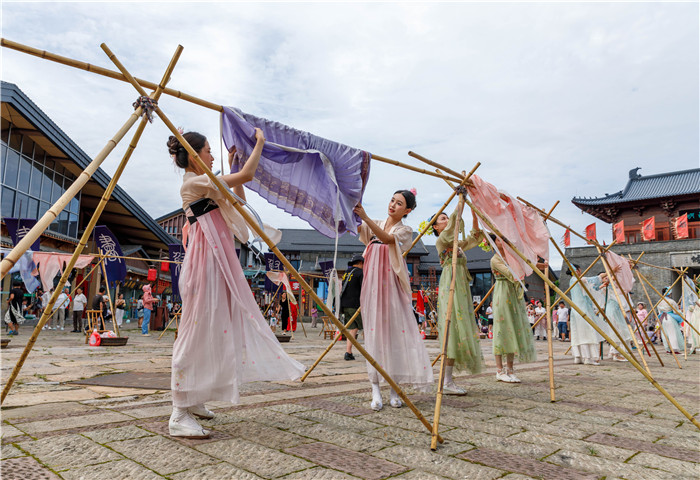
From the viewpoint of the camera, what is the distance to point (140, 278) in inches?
922

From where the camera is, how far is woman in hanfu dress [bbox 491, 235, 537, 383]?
4922mm

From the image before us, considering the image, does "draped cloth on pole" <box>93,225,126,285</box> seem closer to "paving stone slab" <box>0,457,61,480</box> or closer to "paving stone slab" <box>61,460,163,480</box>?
"paving stone slab" <box>0,457,61,480</box>

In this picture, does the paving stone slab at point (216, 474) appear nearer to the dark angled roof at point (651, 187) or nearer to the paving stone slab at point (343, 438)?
the paving stone slab at point (343, 438)

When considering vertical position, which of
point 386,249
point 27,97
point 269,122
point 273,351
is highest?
point 27,97

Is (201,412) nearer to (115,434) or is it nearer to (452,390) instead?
(115,434)

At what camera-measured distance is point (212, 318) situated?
2.57 metres

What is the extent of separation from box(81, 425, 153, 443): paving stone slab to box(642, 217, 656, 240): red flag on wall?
29.4 m

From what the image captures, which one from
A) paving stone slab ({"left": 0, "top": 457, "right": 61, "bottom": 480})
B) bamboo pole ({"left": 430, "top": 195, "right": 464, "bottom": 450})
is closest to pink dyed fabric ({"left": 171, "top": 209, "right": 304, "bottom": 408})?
paving stone slab ({"left": 0, "top": 457, "right": 61, "bottom": 480})

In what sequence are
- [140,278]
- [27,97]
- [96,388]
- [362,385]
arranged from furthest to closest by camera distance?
[140,278], [27,97], [362,385], [96,388]

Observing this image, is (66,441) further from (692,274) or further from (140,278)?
(692,274)

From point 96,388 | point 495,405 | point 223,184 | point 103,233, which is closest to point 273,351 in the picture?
point 223,184

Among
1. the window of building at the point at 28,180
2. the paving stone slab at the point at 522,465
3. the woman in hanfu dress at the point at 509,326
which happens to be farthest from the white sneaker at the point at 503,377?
the window of building at the point at 28,180

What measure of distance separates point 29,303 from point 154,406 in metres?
18.2

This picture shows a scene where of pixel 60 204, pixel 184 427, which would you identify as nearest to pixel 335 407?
pixel 184 427
